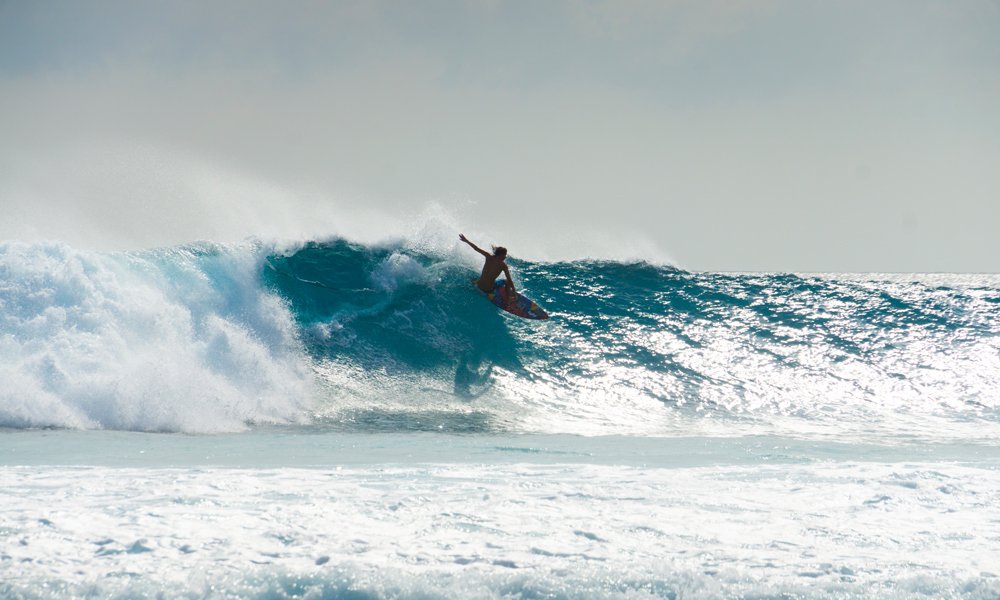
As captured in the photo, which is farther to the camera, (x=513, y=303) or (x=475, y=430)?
(x=513, y=303)

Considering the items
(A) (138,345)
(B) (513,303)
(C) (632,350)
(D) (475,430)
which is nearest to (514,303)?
(B) (513,303)

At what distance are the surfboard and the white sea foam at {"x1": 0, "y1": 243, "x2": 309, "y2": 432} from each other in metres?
3.26

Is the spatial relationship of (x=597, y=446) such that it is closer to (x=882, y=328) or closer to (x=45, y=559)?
(x=45, y=559)

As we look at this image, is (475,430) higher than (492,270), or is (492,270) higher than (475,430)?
(492,270)

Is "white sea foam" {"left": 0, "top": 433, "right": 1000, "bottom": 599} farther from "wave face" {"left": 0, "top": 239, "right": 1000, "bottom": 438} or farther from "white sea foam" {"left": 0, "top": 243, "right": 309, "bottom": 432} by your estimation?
"wave face" {"left": 0, "top": 239, "right": 1000, "bottom": 438}

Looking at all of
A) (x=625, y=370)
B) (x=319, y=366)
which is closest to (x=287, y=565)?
(x=319, y=366)

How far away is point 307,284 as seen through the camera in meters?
13.2

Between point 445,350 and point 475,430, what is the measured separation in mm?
3485

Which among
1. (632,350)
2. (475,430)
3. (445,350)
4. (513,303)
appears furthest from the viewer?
(513,303)

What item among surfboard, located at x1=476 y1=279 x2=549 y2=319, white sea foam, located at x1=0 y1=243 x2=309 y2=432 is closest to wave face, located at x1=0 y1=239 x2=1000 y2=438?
white sea foam, located at x1=0 y1=243 x2=309 y2=432

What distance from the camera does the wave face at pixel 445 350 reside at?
30.5 ft

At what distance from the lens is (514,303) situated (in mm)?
13836

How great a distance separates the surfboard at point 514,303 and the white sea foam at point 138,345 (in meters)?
3.26

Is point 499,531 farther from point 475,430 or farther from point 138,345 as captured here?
point 138,345
